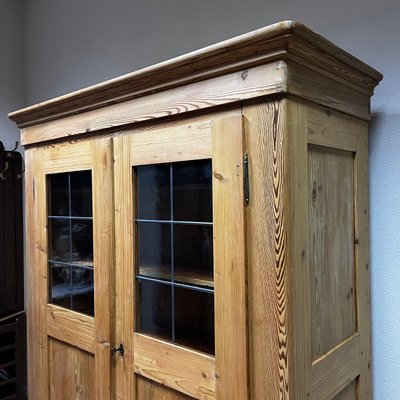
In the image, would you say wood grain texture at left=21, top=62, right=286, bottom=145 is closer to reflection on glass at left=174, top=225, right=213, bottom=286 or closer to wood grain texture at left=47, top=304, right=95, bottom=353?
reflection on glass at left=174, top=225, right=213, bottom=286

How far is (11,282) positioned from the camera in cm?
250

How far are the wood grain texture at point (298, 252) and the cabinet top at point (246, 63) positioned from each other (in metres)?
0.12

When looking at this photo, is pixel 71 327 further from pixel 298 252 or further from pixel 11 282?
pixel 11 282

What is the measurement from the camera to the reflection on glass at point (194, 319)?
106cm

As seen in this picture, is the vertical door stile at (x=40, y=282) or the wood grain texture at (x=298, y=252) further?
the vertical door stile at (x=40, y=282)

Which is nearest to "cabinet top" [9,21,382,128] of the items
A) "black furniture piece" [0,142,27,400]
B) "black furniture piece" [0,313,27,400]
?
"black furniture piece" [0,142,27,400]

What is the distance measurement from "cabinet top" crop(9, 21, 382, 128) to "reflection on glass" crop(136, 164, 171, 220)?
0.23 m

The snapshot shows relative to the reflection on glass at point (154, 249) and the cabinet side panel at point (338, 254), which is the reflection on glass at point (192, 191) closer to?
the reflection on glass at point (154, 249)

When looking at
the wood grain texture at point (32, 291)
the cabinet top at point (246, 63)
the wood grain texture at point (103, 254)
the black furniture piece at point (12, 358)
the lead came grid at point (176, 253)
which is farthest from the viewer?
the black furniture piece at point (12, 358)

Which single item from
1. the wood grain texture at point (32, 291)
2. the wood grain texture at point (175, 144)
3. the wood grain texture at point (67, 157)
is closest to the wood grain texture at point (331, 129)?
the wood grain texture at point (175, 144)

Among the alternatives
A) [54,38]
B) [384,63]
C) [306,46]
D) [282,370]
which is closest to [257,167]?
[306,46]

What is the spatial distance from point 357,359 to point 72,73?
212 centimetres

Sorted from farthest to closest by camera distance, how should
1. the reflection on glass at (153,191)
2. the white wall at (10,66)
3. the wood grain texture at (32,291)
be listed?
the white wall at (10,66) → the wood grain texture at (32,291) → the reflection on glass at (153,191)

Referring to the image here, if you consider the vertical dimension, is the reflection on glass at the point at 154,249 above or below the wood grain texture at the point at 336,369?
above
